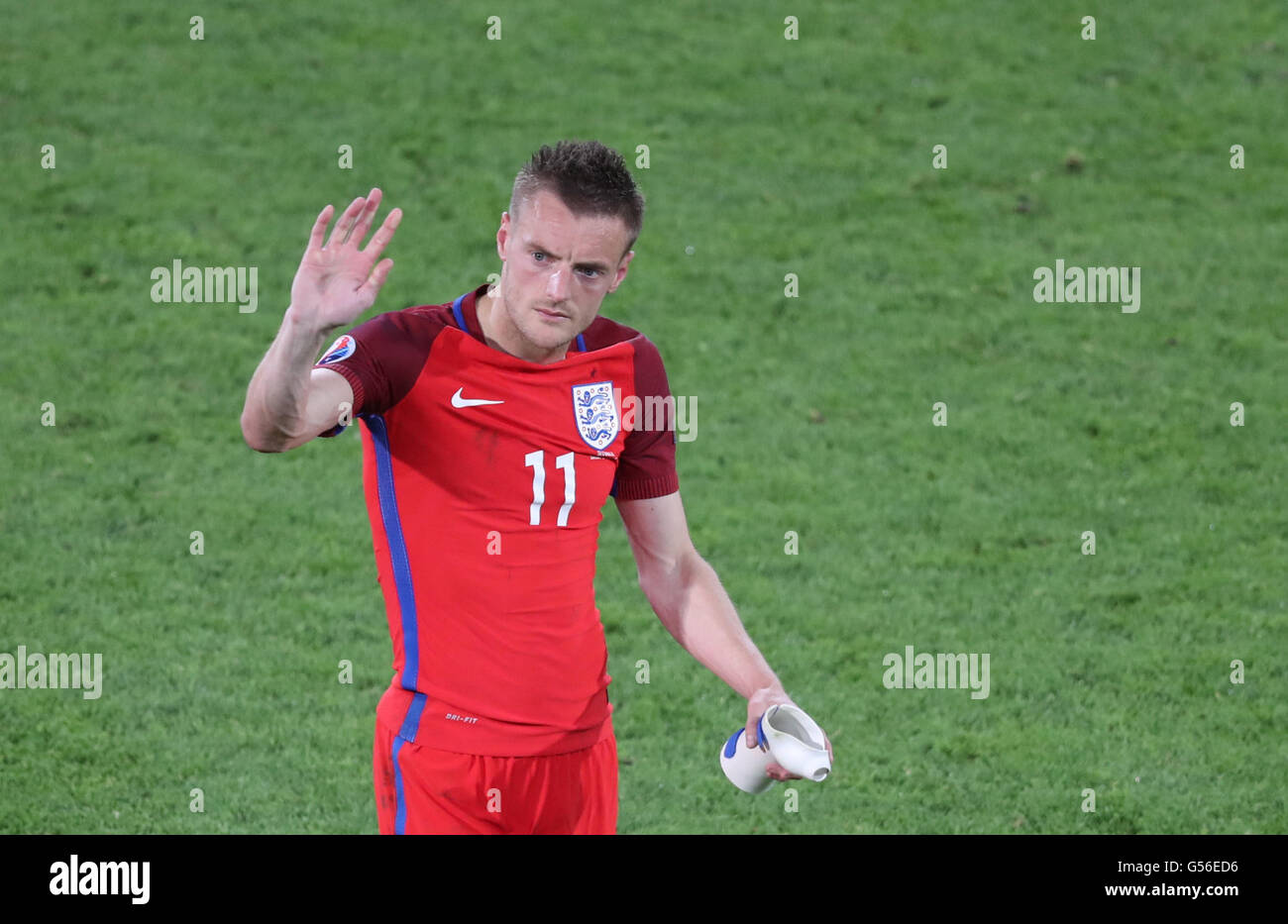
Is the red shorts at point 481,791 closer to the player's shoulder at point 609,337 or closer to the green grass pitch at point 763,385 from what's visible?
the player's shoulder at point 609,337

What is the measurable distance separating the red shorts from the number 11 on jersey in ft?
2.07

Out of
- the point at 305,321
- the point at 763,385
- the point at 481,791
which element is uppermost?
the point at 763,385

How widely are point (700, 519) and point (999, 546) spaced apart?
2.00 metres

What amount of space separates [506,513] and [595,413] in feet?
1.25

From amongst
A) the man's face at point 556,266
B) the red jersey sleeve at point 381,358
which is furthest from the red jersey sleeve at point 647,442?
the red jersey sleeve at point 381,358

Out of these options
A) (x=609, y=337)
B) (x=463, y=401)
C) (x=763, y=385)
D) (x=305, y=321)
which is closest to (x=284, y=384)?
(x=305, y=321)

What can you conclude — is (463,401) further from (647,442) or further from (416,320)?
(647,442)

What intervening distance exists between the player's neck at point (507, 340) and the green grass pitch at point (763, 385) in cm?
384

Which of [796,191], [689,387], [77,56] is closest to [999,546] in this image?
[689,387]

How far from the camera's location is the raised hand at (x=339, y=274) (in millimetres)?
3410

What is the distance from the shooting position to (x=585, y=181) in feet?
13.1

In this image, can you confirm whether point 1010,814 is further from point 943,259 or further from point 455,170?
point 455,170

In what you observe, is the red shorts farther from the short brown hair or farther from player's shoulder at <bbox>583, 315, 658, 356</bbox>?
the short brown hair

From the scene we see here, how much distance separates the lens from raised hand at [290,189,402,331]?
341 centimetres
